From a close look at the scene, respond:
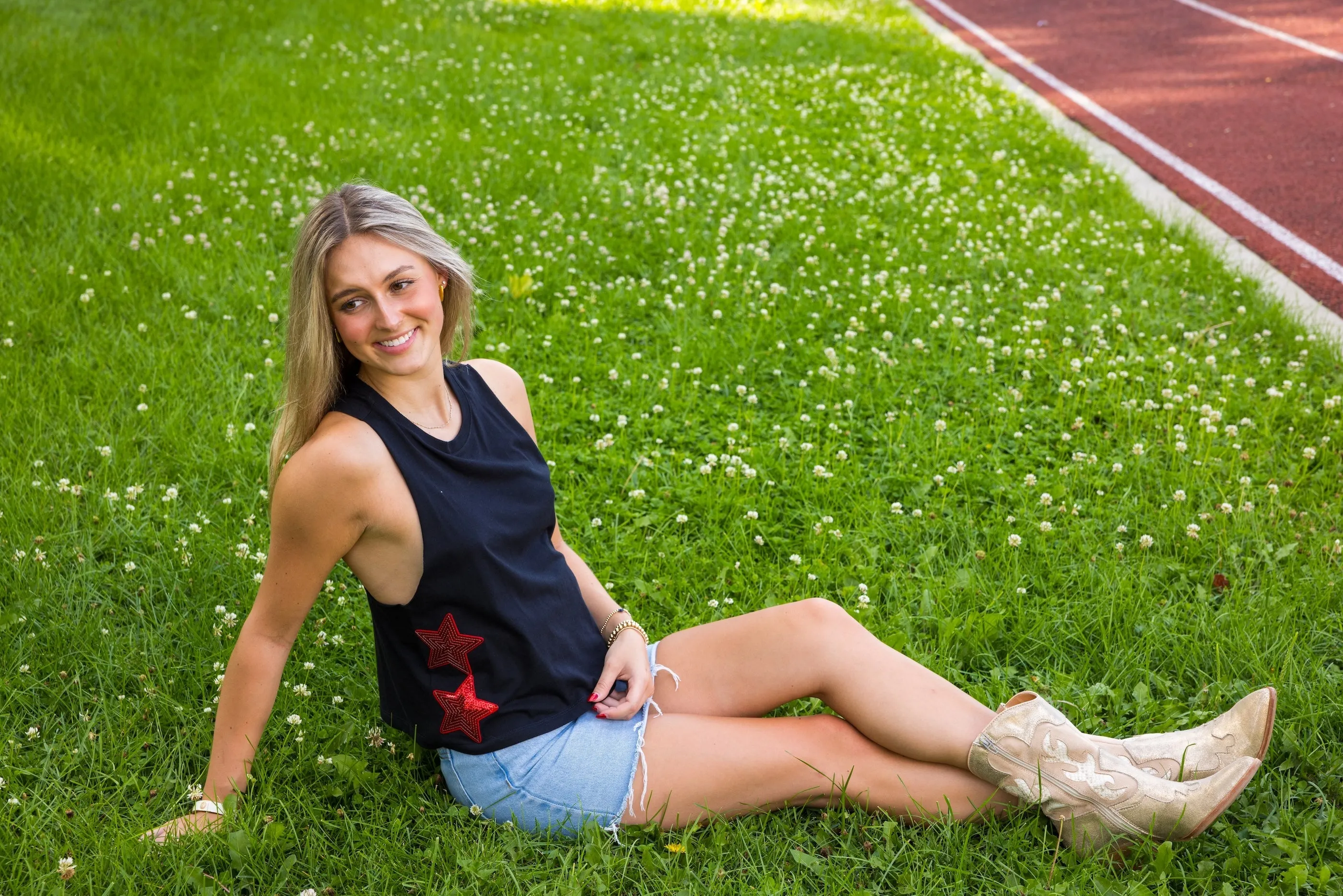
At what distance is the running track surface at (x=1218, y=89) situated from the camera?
7422 mm

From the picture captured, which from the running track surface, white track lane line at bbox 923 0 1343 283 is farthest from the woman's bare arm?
white track lane line at bbox 923 0 1343 283

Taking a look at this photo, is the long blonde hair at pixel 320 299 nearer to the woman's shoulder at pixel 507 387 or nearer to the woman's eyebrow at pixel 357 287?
the woman's eyebrow at pixel 357 287

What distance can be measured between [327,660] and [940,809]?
6.44 feet

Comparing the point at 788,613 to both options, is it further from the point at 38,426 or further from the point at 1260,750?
the point at 38,426

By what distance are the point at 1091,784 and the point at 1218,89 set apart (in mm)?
9756

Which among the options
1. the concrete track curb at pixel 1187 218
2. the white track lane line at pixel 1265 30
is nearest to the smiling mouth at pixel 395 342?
the concrete track curb at pixel 1187 218

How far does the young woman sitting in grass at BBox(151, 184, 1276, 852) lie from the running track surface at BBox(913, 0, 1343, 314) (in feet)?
15.2

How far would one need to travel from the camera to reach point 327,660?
140 inches

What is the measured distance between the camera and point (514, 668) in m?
2.83

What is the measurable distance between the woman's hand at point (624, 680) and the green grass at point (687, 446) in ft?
1.15

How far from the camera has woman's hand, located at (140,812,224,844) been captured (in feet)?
9.07

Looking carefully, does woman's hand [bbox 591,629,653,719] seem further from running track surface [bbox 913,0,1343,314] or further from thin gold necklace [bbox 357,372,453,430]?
running track surface [bbox 913,0,1343,314]

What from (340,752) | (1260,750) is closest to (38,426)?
(340,752)

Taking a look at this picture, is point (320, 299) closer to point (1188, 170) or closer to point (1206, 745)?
point (1206, 745)
